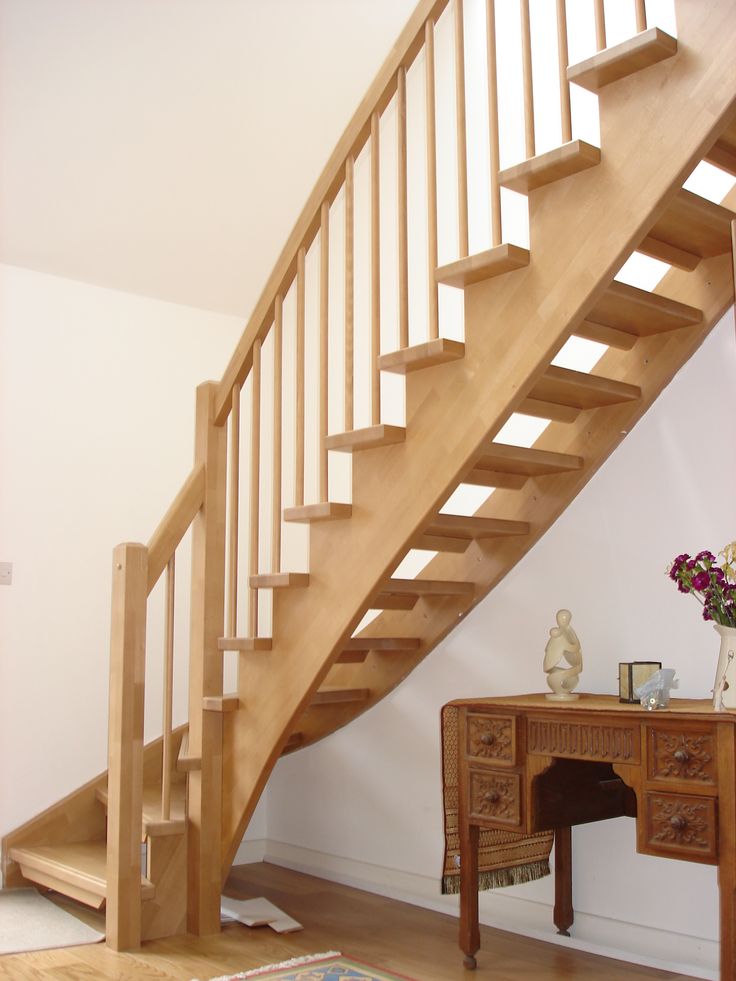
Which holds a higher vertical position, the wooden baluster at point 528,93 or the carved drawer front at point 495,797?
the wooden baluster at point 528,93

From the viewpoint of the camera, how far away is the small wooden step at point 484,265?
2.36 meters

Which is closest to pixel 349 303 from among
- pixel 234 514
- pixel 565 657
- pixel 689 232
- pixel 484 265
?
pixel 484 265

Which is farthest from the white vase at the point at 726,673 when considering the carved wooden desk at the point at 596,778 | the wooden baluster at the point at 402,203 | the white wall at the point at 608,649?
the wooden baluster at the point at 402,203

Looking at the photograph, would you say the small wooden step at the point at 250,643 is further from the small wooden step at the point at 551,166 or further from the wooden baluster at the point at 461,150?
the small wooden step at the point at 551,166

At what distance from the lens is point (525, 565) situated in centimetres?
330

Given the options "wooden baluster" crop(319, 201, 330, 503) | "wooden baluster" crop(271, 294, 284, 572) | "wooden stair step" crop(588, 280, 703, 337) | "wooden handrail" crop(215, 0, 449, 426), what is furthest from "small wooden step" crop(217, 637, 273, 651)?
"wooden stair step" crop(588, 280, 703, 337)

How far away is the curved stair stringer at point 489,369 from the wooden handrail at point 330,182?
662 mm

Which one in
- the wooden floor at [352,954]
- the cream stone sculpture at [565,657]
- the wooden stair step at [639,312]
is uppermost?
the wooden stair step at [639,312]

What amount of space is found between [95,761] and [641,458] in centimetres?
256

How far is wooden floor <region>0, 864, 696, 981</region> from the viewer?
2.68 metres

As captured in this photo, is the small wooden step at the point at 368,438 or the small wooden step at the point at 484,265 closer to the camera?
the small wooden step at the point at 484,265

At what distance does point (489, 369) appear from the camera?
8.14ft

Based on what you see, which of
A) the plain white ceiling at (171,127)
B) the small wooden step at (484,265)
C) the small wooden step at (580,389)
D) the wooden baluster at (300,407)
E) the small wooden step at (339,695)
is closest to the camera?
A: the small wooden step at (484,265)

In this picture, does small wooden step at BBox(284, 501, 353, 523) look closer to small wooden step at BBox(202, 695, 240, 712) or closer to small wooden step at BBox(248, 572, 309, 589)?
small wooden step at BBox(248, 572, 309, 589)
